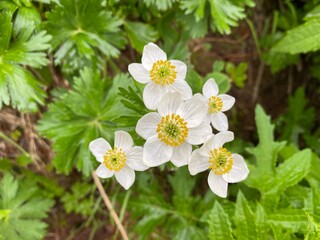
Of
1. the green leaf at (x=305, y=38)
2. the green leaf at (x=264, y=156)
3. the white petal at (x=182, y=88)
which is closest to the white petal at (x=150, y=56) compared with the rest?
the white petal at (x=182, y=88)

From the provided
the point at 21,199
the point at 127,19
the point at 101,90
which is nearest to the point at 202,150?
the point at 101,90

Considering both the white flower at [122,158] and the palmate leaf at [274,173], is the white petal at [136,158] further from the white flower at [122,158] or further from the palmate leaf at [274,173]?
the palmate leaf at [274,173]

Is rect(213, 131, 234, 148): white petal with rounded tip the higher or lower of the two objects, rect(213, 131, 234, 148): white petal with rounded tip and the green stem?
the higher

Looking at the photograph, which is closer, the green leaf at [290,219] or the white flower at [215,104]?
the white flower at [215,104]

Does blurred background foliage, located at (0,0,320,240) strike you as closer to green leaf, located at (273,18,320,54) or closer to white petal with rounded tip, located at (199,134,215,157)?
green leaf, located at (273,18,320,54)

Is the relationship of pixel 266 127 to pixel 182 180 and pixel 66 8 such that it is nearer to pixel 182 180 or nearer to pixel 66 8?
pixel 182 180

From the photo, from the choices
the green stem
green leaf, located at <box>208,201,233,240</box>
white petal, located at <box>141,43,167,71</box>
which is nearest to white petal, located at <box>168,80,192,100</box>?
white petal, located at <box>141,43,167,71</box>
